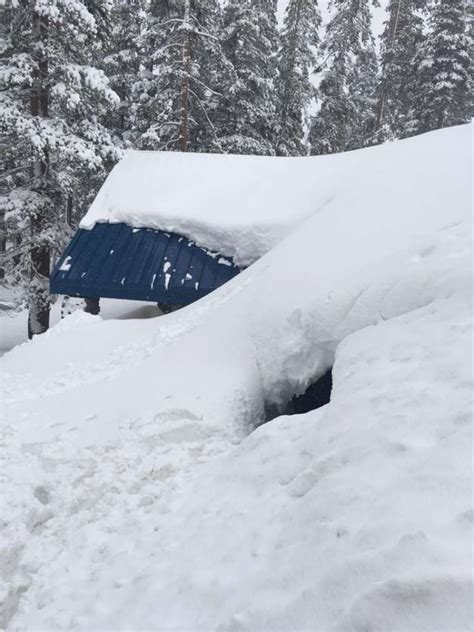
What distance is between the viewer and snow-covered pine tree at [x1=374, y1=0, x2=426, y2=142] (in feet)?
72.4

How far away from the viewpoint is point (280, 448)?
3.77 metres

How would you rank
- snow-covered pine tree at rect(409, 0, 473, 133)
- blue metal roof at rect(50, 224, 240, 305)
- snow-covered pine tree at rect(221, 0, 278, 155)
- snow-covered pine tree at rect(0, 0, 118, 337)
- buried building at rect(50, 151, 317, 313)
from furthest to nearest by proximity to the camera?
snow-covered pine tree at rect(409, 0, 473, 133) → snow-covered pine tree at rect(221, 0, 278, 155) → snow-covered pine tree at rect(0, 0, 118, 337) → blue metal roof at rect(50, 224, 240, 305) → buried building at rect(50, 151, 317, 313)

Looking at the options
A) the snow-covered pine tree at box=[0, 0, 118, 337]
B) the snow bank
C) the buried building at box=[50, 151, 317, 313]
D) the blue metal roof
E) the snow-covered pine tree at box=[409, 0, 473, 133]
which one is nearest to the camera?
the snow bank

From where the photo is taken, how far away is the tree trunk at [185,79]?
1463cm

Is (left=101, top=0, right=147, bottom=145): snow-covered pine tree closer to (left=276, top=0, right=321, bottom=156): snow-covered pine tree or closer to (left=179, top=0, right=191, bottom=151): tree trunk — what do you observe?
(left=179, top=0, right=191, bottom=151): tree trunk

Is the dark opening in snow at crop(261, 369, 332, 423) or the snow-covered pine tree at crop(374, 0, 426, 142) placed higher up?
the snow-covered pine tree at crop(374, 0, 426, 142)

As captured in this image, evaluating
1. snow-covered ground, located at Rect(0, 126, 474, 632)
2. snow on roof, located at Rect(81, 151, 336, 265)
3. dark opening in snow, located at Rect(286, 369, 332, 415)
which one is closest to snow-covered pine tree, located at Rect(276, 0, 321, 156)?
snow on roof, located at Rect(81, 151, 336, 265)

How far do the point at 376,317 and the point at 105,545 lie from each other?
131 inches

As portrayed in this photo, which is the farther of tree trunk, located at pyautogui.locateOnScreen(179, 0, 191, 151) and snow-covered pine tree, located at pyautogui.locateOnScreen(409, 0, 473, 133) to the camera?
snow-covered pine tree, located at pyautogui.locateOnScreen(409, 0, 473, 133)

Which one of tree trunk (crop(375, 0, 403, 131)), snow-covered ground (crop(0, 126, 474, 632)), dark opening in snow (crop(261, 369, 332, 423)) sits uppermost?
tree trunk (crop(375, 0, 403, 131))

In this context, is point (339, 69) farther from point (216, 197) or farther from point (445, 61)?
point (216, 197)

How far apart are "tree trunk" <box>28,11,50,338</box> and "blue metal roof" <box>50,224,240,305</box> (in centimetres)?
239

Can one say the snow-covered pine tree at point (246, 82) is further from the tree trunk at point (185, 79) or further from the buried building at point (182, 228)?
the buried building at point (182, 228)

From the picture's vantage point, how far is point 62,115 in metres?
14.2
